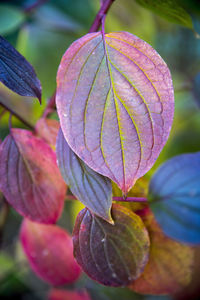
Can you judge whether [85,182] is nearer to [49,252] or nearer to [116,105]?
[116,105]

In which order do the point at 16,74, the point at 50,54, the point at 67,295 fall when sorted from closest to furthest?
the point at 16,74, the point at 67,295, the point at 50,54

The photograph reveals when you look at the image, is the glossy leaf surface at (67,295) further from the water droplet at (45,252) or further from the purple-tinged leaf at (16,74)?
the purple-tinged leaf at (16,74)

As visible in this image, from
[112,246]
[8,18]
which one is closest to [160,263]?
[112,246]

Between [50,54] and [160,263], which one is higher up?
[50,54]

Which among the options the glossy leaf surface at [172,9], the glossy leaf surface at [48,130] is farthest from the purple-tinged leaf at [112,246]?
the glossy leaf surface at [172,9]

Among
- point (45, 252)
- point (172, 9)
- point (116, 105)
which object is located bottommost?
point (45, 252)

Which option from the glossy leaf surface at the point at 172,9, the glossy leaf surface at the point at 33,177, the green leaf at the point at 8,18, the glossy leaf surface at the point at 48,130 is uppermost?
the glossy leaf surface at the point at 172,9
